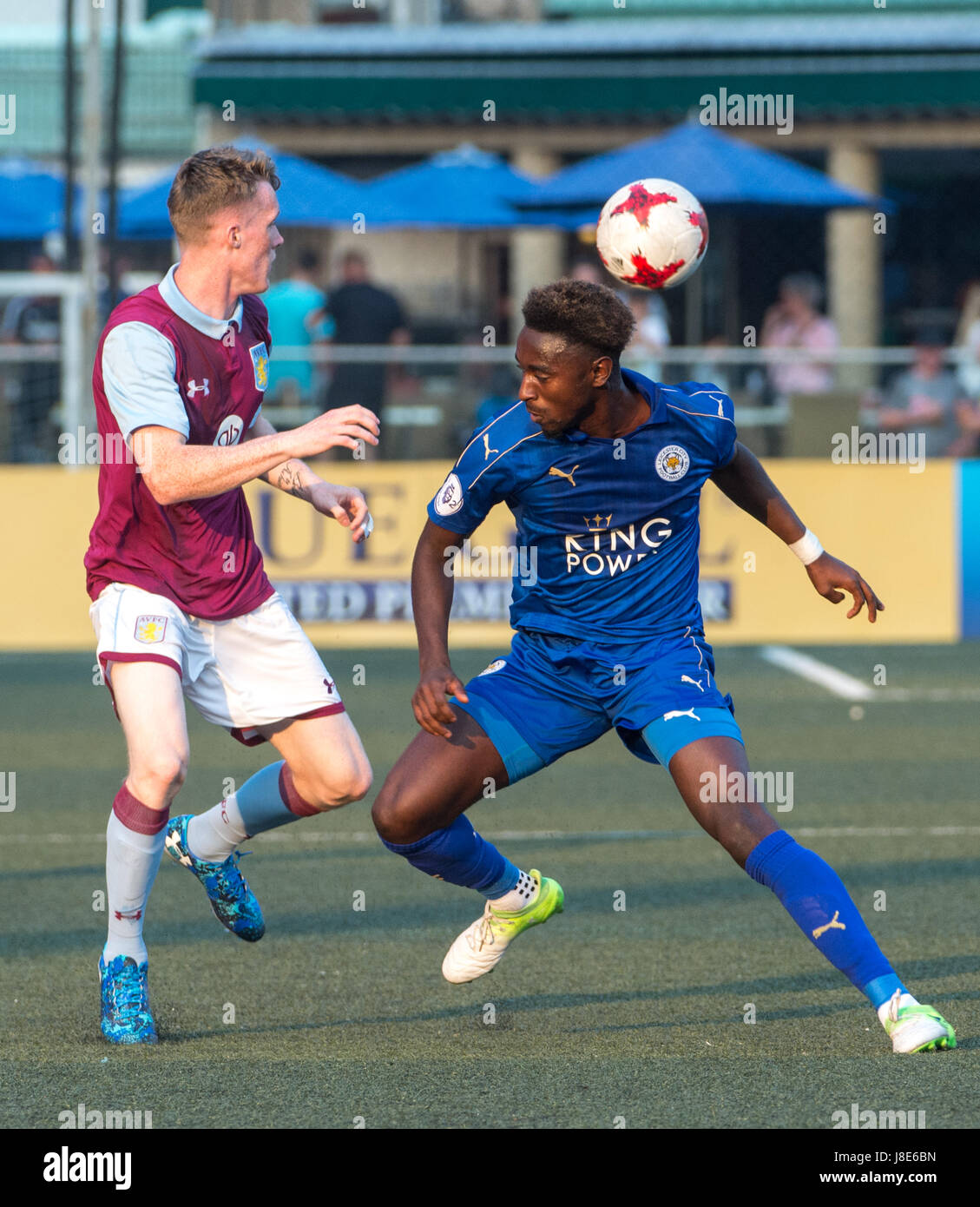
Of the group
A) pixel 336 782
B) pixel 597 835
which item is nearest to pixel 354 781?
pixel 336 782

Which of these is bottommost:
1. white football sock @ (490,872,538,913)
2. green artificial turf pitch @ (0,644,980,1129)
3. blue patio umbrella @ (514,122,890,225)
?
green artificial turf pitch @ (0,644,980,1129)

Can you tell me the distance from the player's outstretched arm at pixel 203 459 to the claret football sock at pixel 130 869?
81 centimetres

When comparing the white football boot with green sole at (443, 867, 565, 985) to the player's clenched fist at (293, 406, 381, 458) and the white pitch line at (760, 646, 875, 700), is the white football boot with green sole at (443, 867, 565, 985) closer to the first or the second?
the player's clenched fist at (293, 406, 381, 458)

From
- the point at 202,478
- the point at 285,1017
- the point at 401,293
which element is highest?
the point at 401,293

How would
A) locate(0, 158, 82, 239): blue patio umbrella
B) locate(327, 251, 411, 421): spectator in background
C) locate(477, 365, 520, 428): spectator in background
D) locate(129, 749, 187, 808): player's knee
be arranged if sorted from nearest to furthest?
1. locate(129, 749, 187, 808): player's knee
2. locate(477, 365, 520, 428): spectator in background
3. locate(327, 251, 411, 421): spectator in background
4. locate(0, 158, 82, 239): blue patio umbrella

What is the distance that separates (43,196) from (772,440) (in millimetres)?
10461

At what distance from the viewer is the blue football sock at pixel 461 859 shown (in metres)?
5.19

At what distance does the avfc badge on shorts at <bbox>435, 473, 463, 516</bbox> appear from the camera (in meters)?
5.05

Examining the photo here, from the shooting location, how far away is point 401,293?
80.4ft

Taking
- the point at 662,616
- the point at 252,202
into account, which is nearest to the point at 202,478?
the point at 252,202

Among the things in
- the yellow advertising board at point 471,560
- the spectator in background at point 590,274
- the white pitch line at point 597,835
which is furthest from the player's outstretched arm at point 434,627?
the yellow advertising board at point 471,560

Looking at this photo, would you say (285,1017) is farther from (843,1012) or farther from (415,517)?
(415,517)

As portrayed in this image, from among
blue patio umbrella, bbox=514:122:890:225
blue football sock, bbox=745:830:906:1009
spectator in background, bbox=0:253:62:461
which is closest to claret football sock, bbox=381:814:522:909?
blue football sock, bbox=745:830:906:1009

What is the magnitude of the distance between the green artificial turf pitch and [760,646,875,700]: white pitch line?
5.44 feet
